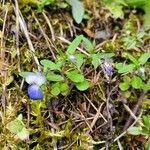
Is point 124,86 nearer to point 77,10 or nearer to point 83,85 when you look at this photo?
point 83,85

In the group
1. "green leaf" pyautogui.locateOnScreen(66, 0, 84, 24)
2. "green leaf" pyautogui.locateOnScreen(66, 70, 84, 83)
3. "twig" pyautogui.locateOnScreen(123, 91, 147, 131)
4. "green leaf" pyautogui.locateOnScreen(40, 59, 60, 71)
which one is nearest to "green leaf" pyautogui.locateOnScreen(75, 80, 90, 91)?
"green leaf" pyautogui.locateOnScreen(66, 70, 84, 83)

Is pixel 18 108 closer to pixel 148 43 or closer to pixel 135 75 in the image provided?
pixel 135 75

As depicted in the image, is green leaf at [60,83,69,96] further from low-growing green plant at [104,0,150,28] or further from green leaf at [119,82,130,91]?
low-growing green plant at [104,0,150,28]

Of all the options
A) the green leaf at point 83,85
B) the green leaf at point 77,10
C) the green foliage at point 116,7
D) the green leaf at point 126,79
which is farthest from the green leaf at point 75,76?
the green foliage at point 116,7

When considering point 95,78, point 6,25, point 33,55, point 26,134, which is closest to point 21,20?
point 6,25

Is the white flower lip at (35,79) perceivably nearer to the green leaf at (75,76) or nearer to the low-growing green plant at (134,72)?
the green leaf at (75,76)
